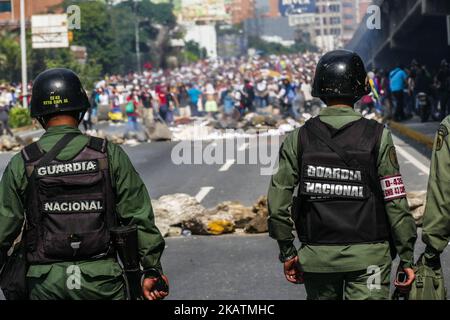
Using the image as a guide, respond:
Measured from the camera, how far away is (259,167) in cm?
2047

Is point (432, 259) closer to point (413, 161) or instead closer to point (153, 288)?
point (153, 288)

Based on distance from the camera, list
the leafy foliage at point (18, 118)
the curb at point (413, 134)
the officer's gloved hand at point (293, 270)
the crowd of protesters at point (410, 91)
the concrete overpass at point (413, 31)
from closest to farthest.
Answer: the officer's gloved hand at point (293, 270), the curb at point (413, 134), the crowd of protesters at point (410, 91), the concrete overpass at point (413, 31), the leafy foliage at point (18, 118)

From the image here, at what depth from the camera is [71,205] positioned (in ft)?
14.8

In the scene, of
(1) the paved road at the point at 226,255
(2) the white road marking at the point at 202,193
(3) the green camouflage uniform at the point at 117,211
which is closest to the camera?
(3) the green camouflage uniform at the point at 117,211

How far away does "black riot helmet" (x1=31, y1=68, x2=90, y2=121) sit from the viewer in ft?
15.1

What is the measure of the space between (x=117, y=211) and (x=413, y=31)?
136 feet

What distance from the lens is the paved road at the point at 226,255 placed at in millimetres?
8453

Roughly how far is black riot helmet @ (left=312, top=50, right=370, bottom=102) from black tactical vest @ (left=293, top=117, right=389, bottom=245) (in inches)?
6.6

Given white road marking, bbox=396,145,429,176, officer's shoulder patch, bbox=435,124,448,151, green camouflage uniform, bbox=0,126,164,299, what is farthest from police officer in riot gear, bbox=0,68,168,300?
white road marking, bbox=396,145,429,176

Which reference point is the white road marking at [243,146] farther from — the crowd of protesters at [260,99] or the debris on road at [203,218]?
the debris on road at [203,218]

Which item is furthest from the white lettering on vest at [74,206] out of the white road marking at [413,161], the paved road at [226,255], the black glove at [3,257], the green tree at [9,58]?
the green tree at [9,58]

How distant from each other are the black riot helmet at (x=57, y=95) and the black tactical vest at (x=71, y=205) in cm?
19

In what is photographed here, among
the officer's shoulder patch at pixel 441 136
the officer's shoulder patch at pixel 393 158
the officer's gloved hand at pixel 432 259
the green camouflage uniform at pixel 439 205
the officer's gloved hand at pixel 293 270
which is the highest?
the officer's shoulder patch at pixel 441 136
